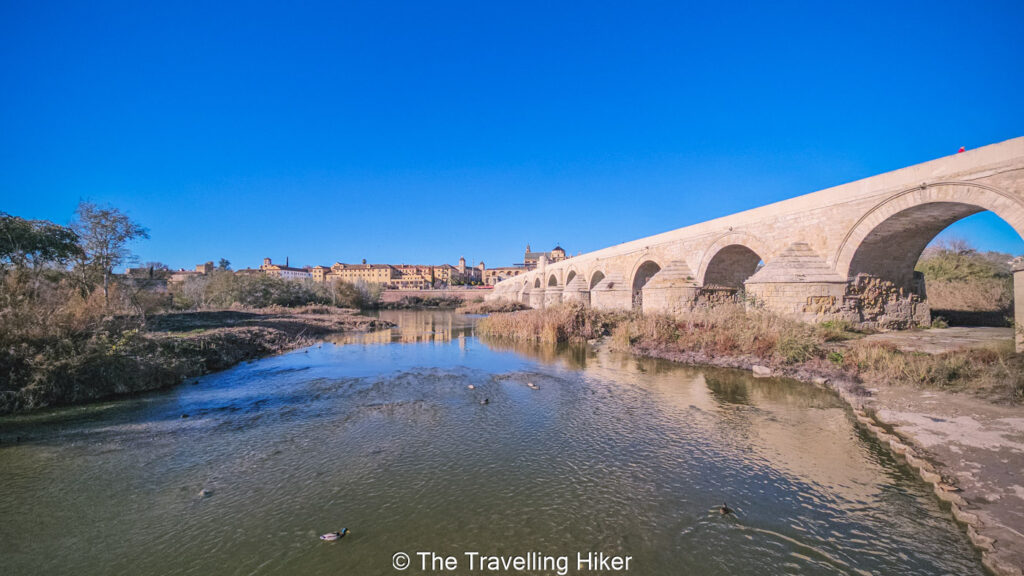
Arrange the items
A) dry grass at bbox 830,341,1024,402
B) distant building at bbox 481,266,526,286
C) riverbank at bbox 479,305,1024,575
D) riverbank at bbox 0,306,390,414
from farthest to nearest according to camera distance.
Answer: distant building at bbox 481,266,526,286 < riverbank at bbox 0,306,390,414 < dry grass at bbox 830,341,1024,402 < riverbank at bbox 479,305,1024,575

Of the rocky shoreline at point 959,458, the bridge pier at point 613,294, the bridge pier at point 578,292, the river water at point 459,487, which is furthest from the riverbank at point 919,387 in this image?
the bridge pier at point 578,292

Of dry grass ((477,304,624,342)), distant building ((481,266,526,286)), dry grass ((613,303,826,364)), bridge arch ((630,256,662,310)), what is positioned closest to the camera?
dry grass ((613,303,826,364))

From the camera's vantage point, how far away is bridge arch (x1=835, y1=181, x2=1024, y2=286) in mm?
8336

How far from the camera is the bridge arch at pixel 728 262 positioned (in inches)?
612

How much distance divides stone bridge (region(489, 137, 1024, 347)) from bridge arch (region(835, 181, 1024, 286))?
0.08ft

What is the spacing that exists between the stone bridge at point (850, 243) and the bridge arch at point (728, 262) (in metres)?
0.05

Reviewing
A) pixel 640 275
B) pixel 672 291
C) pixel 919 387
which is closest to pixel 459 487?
pixel 919 387

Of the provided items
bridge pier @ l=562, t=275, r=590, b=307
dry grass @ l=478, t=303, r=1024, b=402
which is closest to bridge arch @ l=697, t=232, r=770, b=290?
dry grass @ l=478, t=303, r=1024, b=402

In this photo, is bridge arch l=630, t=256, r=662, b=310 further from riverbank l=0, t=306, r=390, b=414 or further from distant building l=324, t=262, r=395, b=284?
distant building l=324, t=262, r=395, b=284

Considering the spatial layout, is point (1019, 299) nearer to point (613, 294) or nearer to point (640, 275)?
point (640, 275)

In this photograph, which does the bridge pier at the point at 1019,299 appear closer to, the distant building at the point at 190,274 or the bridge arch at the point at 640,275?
the bridge arch at the point at 640,275

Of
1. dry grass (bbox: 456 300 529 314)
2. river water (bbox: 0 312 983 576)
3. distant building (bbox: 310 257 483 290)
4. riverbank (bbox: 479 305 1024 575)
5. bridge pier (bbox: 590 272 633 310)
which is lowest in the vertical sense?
river water (bbox: 0 312 983 576)

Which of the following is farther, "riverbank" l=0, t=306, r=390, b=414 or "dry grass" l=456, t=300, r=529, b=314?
"dry grass" l=456, t=300, r=529, b=314

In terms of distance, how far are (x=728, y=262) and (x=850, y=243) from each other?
18.3ft
